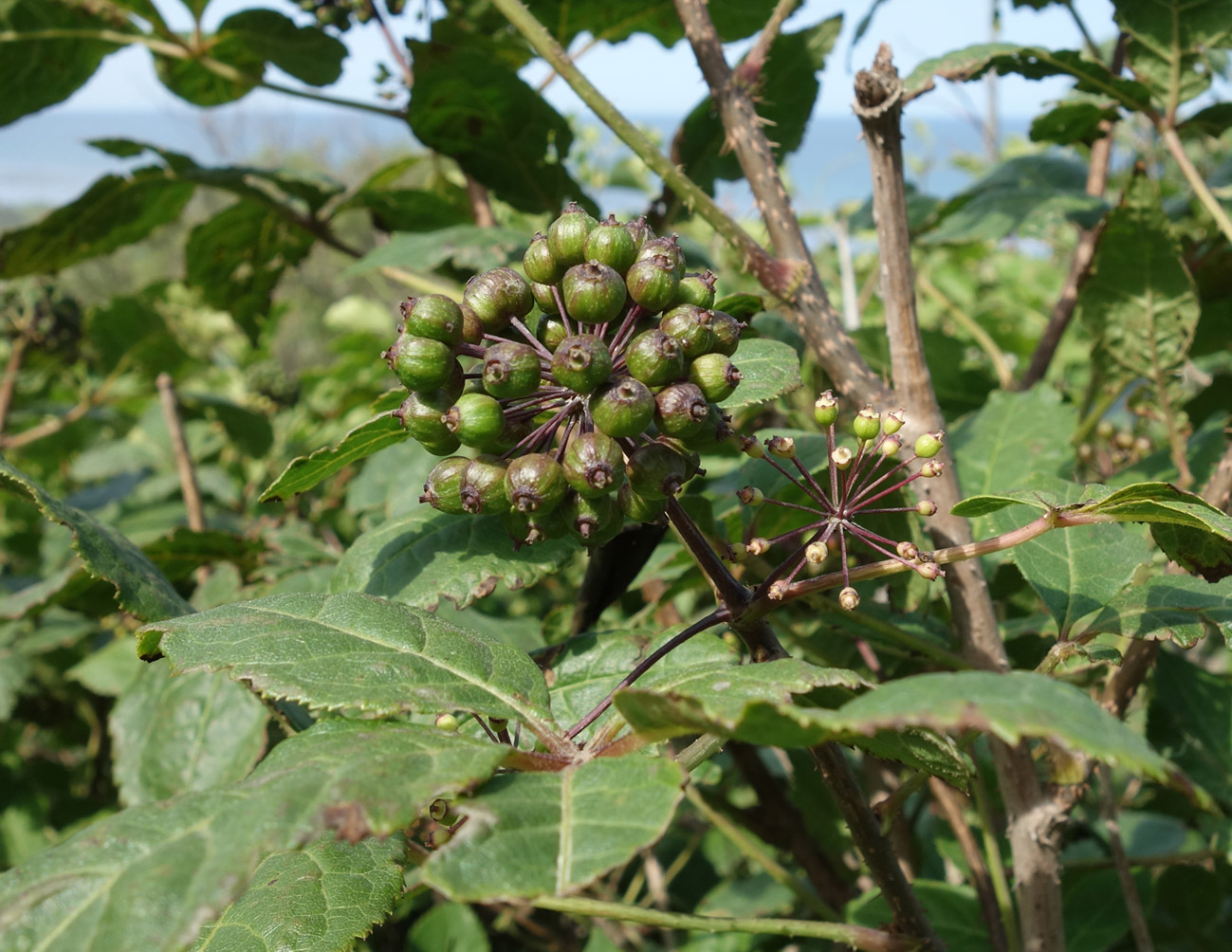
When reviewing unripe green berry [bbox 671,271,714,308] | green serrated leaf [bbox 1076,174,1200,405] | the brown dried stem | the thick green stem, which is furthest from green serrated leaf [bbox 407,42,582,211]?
the thick green stem

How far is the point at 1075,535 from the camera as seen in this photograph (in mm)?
1295

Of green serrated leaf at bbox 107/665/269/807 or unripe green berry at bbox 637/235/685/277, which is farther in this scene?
green serrated leaf at bbox 107/665/269/807

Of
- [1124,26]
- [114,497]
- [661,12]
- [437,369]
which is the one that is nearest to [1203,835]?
[1124,26]

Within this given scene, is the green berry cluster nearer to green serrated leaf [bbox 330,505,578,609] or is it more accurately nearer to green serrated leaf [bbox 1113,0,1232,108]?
green serrated leaf [bbox 330,505,578,609]

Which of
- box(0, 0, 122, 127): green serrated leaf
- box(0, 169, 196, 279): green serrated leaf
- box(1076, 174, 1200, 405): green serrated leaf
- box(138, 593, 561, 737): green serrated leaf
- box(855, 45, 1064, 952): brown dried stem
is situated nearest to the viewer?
box(138, 593, 561, 737): green serrated leaf

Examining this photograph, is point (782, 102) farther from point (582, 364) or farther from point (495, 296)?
point (582, 364)

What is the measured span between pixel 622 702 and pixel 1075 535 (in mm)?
808

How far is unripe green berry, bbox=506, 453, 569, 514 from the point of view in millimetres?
959

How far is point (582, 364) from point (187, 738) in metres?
1.23

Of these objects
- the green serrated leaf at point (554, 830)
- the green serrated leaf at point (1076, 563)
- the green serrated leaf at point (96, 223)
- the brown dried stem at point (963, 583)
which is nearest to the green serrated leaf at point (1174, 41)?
the brown dried stem at point (963, 583)

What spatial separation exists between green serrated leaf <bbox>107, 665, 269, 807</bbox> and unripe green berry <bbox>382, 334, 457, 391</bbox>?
3.03 feet

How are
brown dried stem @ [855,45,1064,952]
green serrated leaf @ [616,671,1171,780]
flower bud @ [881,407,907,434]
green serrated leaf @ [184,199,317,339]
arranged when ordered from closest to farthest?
green serrated leaf @ [616,671,1171,780], flower bud @ [881,407,907,434], brown dried stem @ [855,45,1064,952], green serrated leaf @ [184,199,317,339]

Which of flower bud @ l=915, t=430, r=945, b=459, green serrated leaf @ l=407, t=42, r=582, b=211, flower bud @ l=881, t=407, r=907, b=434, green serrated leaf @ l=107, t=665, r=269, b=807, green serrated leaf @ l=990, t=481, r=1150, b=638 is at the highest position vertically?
green serrated leaf @ l=407, t=42, r=582, b=211

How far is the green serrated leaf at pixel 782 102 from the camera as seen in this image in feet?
6.97
